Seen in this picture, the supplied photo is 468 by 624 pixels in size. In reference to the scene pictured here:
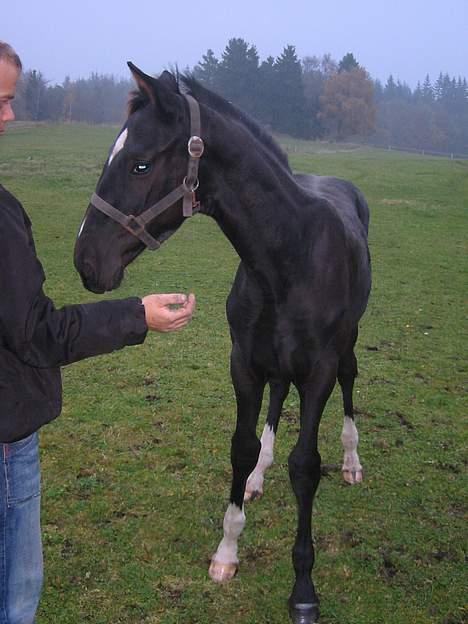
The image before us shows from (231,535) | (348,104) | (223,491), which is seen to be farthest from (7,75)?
(348,104)

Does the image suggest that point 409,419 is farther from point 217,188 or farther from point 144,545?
point 217,188

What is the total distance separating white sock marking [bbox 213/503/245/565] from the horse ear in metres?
2.12

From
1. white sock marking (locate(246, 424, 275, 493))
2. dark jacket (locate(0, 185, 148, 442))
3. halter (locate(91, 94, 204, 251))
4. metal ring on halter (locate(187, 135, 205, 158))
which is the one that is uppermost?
metal ring on halter (locate(187, 135, 205, 158))

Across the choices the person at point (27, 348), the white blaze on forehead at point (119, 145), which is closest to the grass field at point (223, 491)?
the person at point (27, 348)

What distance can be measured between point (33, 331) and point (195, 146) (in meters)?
1.06

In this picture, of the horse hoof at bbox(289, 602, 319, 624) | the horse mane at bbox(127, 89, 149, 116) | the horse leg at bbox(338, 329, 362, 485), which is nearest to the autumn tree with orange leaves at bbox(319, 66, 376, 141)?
the horse leg at bbox(338, 329, 362, 485)

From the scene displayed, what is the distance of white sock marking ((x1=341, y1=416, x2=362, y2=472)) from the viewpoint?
13.9 feet

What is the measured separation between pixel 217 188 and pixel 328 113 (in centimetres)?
5798

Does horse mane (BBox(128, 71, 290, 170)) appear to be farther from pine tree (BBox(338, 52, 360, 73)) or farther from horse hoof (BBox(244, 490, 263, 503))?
pine tree (BBox(338, 52, 360, 73))

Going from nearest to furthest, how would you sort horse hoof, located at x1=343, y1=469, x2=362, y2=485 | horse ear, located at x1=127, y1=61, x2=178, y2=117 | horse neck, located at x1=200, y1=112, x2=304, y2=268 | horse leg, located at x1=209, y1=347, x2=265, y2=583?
1. horse ear, located at x1=127, y1=61, x2=178, y2=117
2. horse neck, located at x1=200, y1=112, x2=304, y2=268
3. horse leg, located at x1=209, y1=347, x2=265, y2=583
4. horse hoof, located at x1=343, y1=469, x2=362, y2=485

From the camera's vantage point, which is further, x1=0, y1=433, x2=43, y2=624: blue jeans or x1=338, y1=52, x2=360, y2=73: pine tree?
x1=338, y1=52, x2=360, y2=73: pine tree

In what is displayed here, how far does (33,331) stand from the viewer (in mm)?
1799

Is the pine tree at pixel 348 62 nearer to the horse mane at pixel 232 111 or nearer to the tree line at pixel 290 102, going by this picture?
the tree line at pixel 290 102

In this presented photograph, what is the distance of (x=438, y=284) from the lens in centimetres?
966
